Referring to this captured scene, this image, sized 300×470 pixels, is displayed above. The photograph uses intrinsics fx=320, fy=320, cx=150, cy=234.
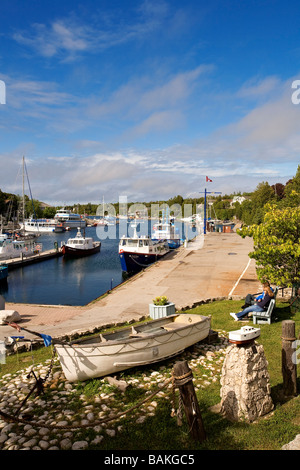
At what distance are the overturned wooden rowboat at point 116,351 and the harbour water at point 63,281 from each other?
1734 centimetres

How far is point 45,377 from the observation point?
805 cm

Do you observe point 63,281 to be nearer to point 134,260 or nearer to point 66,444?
point 134,260

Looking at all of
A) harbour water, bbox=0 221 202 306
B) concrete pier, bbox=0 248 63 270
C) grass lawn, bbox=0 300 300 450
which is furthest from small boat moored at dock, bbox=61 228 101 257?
grass lawn, bbox=0 300 300 450

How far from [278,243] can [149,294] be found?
989 cm

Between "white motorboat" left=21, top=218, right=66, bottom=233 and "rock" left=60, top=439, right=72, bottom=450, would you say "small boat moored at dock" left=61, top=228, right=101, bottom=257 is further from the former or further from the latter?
"white motorboat" left=21, top=218, right=66, bottom=233

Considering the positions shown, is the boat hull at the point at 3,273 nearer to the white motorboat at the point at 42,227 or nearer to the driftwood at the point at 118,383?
the driftwood at the point at 118,383

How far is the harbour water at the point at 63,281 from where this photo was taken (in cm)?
3006

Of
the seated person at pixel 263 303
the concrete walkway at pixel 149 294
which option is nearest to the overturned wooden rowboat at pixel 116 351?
the seated person at pixel 263 303

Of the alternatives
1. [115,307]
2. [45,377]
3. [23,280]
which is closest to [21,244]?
[23,280]

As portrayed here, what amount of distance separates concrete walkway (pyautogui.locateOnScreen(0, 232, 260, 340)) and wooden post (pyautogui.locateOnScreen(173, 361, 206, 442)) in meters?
7.46

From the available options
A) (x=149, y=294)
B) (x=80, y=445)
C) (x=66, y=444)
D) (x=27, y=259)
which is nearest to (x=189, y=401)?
(x=80, y=445)

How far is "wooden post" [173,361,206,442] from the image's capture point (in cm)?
554

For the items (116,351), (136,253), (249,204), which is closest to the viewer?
(116,351)

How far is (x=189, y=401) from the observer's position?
5.55 metres
